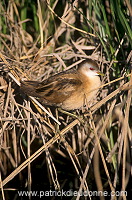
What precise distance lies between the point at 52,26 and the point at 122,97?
184 centimetres

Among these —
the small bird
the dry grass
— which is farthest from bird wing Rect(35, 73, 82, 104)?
the dry grass

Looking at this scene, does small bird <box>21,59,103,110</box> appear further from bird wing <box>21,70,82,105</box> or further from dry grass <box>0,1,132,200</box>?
dry grass <box>0,1,132,200</box>

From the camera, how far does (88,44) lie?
4777mm

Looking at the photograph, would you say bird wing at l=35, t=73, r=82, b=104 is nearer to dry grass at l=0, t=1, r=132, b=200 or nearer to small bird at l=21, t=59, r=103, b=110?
small bird at l=21, t=59, r=103, b=110

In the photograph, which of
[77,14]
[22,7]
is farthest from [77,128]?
[22,7]

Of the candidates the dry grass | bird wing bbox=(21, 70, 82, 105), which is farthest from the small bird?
the dry grass

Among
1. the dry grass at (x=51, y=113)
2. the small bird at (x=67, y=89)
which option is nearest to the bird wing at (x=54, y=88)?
the small bird at (x=67, y=89)

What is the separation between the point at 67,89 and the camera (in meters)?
4.01

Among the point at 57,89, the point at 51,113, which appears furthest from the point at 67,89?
the point at 51,113

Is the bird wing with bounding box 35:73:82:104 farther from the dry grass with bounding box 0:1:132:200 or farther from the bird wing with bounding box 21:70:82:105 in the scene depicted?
the dry grass with bounding box 0:1:132:200

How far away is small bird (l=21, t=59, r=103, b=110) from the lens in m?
3.95

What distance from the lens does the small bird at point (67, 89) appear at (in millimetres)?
3953

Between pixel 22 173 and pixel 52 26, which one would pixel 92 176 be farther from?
pixel 52 26

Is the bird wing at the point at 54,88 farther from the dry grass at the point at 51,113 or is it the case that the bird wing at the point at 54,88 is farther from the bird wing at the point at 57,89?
the dry grass at the point at 51,113
